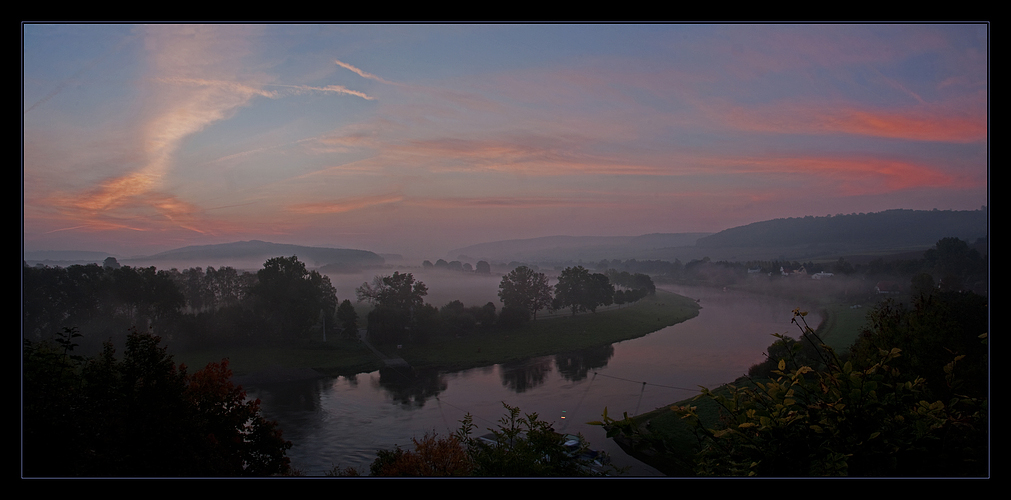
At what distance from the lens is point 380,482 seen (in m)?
0.99

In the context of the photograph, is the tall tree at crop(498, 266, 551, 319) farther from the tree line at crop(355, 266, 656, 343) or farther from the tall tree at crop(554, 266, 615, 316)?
the tall tree at crop(554, 266, 615, 316)

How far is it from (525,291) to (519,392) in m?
7.74

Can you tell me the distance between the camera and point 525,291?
21531mm

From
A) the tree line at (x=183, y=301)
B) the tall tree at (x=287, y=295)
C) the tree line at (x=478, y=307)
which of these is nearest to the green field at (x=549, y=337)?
the tree line at (x=478, y=307)

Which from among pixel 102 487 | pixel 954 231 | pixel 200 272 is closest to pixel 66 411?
pixel 102 487

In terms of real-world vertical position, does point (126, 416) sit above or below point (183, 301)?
below

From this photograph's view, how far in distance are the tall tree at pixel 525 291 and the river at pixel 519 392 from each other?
3854 mm

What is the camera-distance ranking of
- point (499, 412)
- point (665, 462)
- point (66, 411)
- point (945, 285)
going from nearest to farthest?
point (66, 411) → point (665, 462) → point (945, 285) → point (499, 412)

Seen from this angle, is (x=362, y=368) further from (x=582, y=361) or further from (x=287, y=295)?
(x=582, y=361)

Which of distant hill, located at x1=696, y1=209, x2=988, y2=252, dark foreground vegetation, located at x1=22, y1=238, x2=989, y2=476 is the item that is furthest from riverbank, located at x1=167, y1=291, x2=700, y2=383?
distant hill, located at x1=696, y1=209, x2=988, y2=252

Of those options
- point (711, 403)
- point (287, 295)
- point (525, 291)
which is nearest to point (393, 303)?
point (287, 295)

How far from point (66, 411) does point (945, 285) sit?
1338 cm

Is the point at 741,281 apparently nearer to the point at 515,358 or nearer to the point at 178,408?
the point at 515,358

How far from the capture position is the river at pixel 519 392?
10.5 metres
